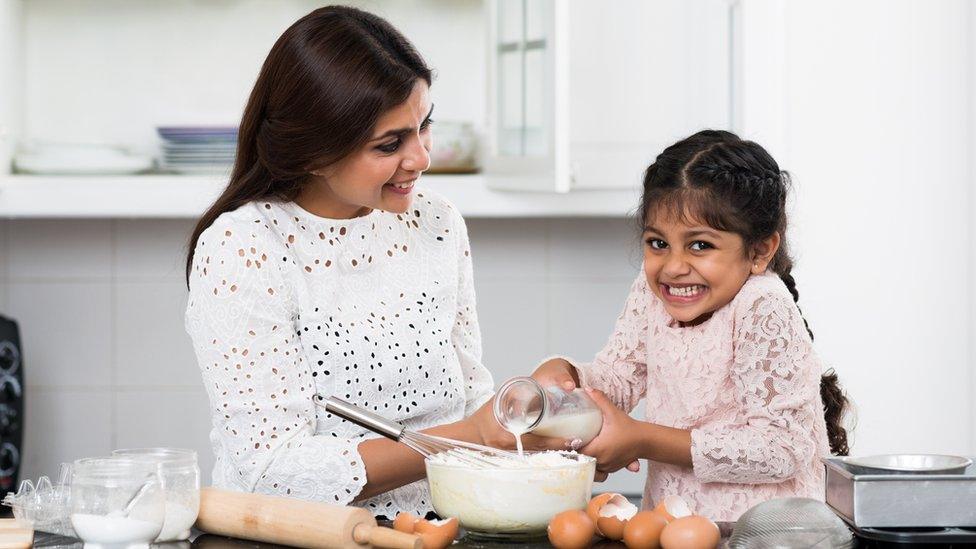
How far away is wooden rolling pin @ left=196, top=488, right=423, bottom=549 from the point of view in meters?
1.16

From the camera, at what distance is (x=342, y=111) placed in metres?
1.55

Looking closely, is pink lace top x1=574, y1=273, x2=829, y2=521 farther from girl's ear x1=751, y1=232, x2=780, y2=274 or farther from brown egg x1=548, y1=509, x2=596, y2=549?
brown egg x1=548, y1=509, x2=596, y2=549

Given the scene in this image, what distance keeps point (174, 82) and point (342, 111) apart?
146 cm

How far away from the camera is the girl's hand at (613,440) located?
1.43m

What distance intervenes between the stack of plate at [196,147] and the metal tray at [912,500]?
1.93m

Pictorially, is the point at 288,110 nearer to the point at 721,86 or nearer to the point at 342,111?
the point at 342,111

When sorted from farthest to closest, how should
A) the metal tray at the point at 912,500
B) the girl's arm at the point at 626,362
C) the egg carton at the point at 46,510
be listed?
the girl's arm at the point at 626,362 → the egg carton at the point at 46,510 → the metal tray at the point at 912,500

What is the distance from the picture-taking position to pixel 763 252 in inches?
61.3

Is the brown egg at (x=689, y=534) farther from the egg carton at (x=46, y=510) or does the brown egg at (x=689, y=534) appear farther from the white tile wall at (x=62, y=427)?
the white tile wall at (x=62, y=427)

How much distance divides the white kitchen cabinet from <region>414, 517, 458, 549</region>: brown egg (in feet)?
4.55

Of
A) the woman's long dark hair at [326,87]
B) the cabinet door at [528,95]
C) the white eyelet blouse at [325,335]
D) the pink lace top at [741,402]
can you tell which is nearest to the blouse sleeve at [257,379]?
the white eyelet blouse at [325,335]

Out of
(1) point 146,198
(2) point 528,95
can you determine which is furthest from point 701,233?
(1) point 146,198

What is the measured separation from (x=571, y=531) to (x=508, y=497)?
0.08 metres

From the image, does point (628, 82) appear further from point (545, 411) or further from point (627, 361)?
point (545, 411)
